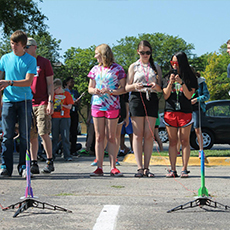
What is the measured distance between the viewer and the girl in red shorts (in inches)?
282

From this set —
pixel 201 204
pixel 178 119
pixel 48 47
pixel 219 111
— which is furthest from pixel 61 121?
pixel 48 47

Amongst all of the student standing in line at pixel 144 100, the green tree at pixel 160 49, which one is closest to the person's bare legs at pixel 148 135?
the student standing in line at pixel 144 100

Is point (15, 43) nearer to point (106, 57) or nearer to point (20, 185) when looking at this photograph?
point (106, 57)

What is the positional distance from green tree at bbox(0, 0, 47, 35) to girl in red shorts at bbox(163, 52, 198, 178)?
63.0ft

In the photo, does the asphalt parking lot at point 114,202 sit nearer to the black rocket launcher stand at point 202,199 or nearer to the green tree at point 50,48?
the black rocket launcher stand at point 202,199

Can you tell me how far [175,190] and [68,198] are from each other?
1.44 metres

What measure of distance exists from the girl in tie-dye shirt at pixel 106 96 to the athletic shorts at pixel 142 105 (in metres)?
0.23

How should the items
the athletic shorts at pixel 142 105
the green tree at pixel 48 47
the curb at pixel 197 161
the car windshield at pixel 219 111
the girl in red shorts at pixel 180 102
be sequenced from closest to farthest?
the girl in red shorts at pixel 180 102
the athletic shorts at pixel 142 105
the curb at pixel 197 161
the car windshield at pixel 219 111
the green tree at pixel 48 47

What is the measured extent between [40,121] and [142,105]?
167 cm

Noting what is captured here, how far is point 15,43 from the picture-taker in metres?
6.76

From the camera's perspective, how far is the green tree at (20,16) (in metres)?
25.1

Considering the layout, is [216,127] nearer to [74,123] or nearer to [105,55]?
[74,123]

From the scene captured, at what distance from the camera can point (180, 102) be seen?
284 inches

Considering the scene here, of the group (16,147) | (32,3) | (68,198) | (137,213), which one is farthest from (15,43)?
(32,3)
